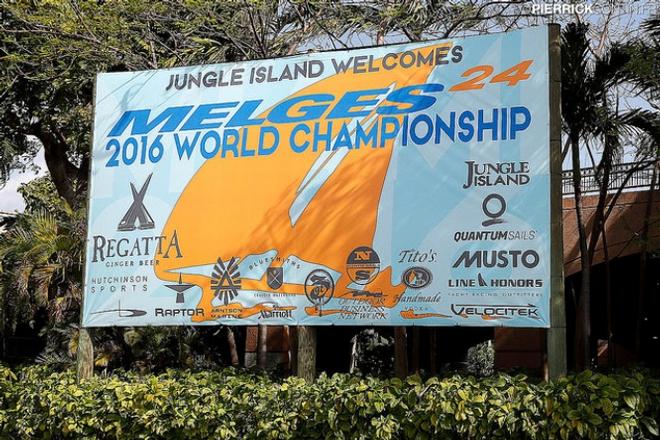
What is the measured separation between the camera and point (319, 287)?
947cm

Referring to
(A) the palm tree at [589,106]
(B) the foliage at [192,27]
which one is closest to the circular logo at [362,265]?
(B) the foliage at [192,27]

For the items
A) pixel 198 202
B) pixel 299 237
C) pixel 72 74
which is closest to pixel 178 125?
pixel 198 202

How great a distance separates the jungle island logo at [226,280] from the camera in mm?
9852

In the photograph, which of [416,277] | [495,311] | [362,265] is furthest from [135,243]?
[495,311]

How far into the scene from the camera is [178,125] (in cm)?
1049

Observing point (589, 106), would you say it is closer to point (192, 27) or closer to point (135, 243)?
point (192, 27)

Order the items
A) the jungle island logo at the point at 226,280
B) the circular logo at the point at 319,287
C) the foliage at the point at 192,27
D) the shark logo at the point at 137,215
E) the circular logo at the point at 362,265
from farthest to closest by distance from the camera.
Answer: the foliage at the point at 192,27
the shark logo at the point at 137,215
the jungle island logo at the point at 226,280
the circular logo at the point at 319,287
the circular logo at the point at 362,265

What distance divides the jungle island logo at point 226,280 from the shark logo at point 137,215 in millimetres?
1100

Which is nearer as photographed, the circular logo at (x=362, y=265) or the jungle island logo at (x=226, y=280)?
the circular logo at (x=362, y=265)

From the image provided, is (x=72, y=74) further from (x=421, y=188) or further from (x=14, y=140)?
(x=421, y=188)

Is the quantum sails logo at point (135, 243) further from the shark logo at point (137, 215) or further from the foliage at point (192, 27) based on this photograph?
the foliage at point (192, 27)

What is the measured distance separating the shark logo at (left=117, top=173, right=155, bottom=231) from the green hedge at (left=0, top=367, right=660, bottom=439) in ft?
5.85

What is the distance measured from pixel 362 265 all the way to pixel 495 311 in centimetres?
151

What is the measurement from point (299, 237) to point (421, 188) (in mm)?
1454
